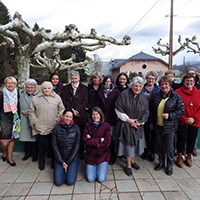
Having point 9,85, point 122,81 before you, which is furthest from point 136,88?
point 9,85

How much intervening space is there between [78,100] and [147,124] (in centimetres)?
160

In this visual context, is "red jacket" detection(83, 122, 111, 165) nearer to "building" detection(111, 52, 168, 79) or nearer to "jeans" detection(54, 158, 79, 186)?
"jeans" detection(54, 158, 79, 186)

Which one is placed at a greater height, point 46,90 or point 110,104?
point 46,90

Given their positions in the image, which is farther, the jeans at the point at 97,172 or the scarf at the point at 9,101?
the scarf at the point at 9,101

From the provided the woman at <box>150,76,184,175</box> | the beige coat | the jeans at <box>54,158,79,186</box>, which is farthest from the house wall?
the jeans at <box>54,158,79,186</box>

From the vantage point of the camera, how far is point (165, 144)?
330 centimetres

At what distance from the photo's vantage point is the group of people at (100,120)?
3.07 m

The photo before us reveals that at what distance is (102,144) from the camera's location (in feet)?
10.1

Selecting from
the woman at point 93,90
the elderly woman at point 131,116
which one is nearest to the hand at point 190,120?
the elderly woman at point 131,116

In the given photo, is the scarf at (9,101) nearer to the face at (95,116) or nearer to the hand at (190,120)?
the face at (95,116)

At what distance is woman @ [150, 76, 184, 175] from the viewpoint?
3.14 metres

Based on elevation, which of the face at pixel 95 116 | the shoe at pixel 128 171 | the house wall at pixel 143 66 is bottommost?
the shoe at pixel 128 171

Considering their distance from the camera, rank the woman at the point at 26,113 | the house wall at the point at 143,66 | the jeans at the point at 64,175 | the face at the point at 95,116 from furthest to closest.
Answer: the house wall at the point at 143,66
the woman at the point at 26,113
the face at the point at 95,116
the jeans at the point at 64,175

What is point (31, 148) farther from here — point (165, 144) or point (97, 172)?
point (165, 144)
